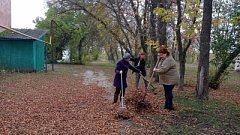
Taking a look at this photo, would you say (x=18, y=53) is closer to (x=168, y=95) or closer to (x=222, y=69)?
(x=222, y=69)

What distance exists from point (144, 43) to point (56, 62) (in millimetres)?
30330

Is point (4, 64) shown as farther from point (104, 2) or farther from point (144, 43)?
point (144, 43)

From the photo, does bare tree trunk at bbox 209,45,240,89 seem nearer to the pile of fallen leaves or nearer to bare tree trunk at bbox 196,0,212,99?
bare tree trunk at bbox 196,0,212,99

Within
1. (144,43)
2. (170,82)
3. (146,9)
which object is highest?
(146,9)

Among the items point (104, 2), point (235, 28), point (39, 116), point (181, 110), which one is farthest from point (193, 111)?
point (104, 2)

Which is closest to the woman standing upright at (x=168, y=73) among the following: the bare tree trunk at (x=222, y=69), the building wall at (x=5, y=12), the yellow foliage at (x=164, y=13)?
the yellow foliage at (x=164, y=13)

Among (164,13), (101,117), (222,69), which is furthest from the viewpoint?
(222,69)

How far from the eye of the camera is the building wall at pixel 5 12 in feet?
88.2

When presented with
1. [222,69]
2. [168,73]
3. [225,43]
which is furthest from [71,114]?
[222,69]

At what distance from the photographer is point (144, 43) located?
15109 millimetres

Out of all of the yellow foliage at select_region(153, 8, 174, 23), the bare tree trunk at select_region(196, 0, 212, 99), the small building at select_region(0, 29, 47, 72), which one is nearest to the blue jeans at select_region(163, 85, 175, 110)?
the bare tree trunk at select_region(196, 0, 212, 99)

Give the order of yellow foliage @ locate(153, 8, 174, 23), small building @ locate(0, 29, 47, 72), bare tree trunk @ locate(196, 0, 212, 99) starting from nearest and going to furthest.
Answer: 1. bare tree trunk @ locate(196, 0, 212, 99)
2. yellow foliage @ locate(153, 8, 174, 23)
3. small building @ locate(0, 29, 47, 72)

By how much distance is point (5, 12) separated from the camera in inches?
1123

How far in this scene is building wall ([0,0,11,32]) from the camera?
26.9m
